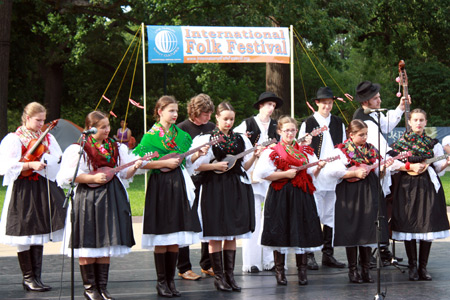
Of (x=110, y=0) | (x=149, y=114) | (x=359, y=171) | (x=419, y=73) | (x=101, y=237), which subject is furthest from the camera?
(x=419, y=73)

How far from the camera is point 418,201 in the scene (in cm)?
758

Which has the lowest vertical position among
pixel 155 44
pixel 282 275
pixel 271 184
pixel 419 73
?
pixel 282 275

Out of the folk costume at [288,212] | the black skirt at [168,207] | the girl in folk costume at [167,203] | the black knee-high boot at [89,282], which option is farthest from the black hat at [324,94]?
the black knee-high boot at [89,282]

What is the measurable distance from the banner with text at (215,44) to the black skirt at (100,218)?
653cm

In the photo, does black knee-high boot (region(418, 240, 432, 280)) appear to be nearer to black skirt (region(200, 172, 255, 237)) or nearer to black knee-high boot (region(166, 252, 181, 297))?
black skirt (region(200, 172, 255, 237))

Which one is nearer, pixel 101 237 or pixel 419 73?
pixel 101 237

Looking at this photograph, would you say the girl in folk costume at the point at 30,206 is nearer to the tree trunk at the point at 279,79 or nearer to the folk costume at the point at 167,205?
the folk costume at the point at 167,205

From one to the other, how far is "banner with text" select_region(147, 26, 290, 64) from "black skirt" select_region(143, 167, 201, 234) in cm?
624

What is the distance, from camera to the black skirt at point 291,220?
7195 mm

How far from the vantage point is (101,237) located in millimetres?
6312

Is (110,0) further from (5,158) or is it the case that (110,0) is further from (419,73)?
(419,73)

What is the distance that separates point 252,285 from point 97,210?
1.92 meters

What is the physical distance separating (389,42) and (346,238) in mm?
20626

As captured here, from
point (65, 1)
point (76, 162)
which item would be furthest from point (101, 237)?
point (65, 1)
